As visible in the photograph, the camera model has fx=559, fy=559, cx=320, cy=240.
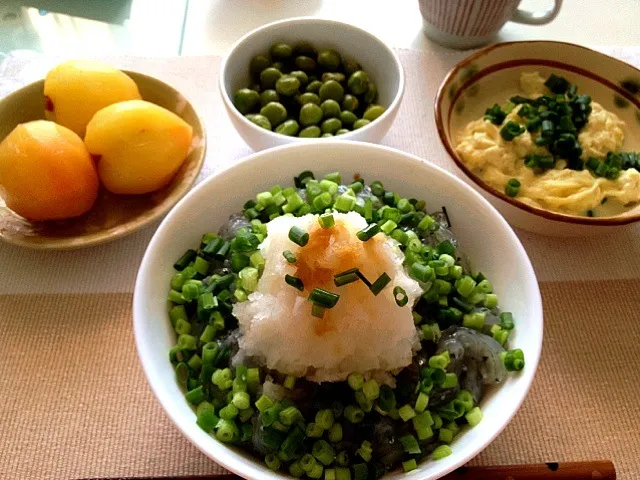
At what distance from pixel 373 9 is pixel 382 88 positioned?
2.16ft

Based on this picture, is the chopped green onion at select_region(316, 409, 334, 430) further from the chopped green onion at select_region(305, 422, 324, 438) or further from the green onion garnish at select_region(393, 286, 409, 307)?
the green onion garnish at select_region(393, 286, 409, 307)

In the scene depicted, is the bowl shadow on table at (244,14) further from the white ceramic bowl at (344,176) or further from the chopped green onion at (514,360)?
the chopped green onion at (514,360)

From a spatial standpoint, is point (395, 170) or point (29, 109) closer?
point (395, 170)

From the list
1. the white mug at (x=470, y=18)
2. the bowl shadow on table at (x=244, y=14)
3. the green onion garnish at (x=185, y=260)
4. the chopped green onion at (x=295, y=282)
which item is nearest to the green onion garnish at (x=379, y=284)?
the chopped green onion at (x=295, y=282)

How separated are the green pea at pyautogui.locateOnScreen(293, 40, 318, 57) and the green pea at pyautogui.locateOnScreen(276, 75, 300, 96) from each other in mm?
153

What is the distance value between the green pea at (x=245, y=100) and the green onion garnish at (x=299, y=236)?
70cm

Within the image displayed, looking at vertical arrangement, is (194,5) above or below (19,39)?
above

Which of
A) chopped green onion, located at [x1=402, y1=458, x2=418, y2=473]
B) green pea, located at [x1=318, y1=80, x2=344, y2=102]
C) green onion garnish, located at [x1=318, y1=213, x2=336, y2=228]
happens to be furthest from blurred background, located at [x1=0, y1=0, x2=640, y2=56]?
chopped green onion, located at [x1=402, y1=458, x2=418, y2=473]

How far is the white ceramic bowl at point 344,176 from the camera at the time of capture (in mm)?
929

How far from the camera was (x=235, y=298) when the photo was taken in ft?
3.52

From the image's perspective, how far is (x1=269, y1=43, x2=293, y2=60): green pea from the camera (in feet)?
5.45

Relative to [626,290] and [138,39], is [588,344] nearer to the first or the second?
[626,290]

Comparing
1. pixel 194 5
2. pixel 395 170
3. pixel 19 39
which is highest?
pixel 395 170

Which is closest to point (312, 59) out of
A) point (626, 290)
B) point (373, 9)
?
point (373, 9)
